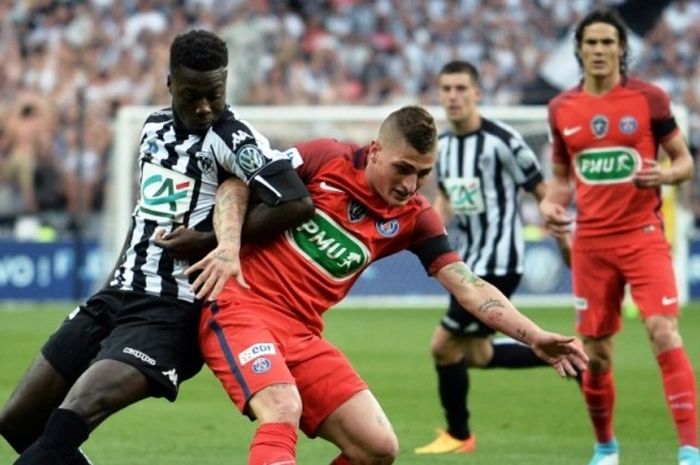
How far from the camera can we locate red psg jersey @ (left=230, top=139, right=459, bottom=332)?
637 centimetres

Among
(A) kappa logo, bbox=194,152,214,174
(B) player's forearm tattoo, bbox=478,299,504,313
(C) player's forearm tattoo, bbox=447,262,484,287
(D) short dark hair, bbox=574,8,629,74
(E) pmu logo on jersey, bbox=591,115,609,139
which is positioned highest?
(D) short dark hair, bbox=574,8,629,74

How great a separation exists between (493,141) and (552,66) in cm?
1384

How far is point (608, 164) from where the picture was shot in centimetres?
905

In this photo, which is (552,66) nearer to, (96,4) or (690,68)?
(690,68)

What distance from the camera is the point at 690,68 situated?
2480cm

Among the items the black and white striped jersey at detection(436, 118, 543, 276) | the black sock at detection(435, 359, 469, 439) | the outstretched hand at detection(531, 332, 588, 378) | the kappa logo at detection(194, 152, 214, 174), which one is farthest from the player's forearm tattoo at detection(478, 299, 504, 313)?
the black and white striped jersey at detection(436, 118, 543, 276)

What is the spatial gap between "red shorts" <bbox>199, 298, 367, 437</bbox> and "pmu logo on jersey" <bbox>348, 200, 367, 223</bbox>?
488mm

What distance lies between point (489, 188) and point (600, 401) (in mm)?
2030

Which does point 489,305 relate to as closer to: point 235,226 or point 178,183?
point 235,226

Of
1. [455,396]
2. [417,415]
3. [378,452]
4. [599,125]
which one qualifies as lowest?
[417,415]

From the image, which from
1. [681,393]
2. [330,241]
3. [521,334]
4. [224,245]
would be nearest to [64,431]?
[224,245]

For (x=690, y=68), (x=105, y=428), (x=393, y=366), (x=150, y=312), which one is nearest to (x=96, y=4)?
(x=690, y=68)

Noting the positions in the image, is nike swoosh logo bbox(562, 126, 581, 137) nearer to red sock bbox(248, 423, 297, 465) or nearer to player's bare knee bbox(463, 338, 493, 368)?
player's bare knee bbox(463, 338, 493, 368)

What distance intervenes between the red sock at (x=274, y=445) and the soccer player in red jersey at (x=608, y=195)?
3.39 metres
